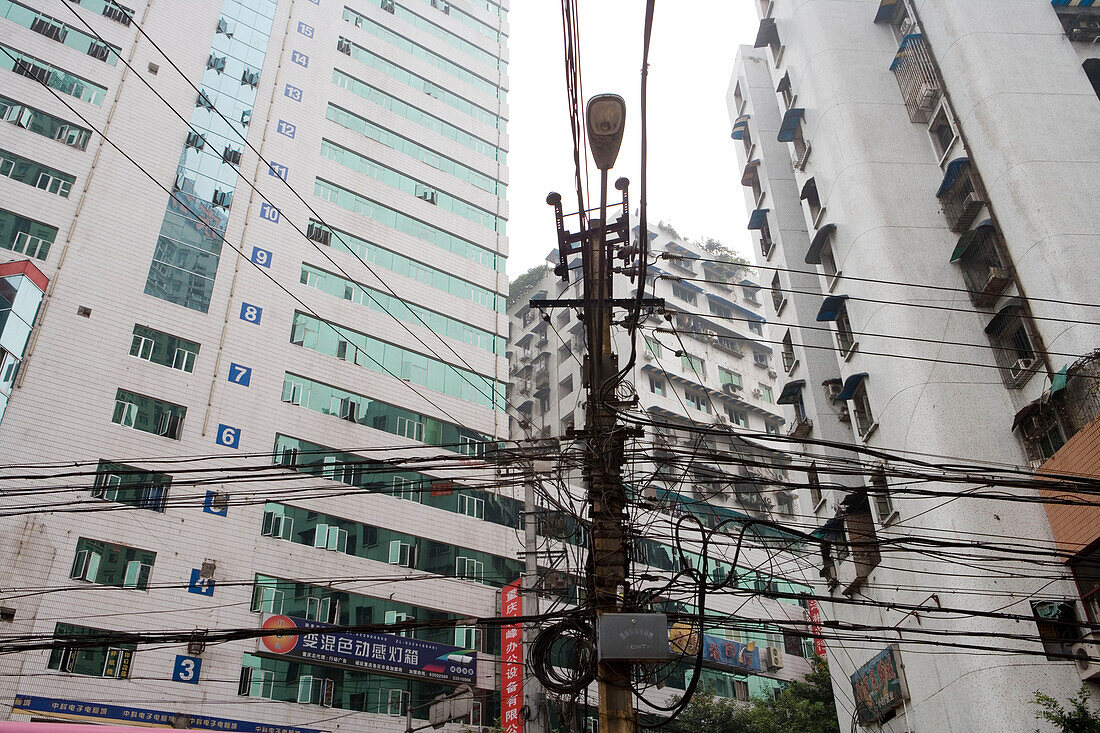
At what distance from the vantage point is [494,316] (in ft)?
133

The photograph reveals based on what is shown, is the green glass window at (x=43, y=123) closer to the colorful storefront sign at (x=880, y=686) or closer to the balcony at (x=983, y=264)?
the balcony at (x=983, y=264)

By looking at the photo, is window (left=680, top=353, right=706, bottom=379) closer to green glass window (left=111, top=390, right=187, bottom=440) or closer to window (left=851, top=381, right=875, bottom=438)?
window (left=851, top=381, right=875, bottom=438)

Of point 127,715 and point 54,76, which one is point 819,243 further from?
point 54,76

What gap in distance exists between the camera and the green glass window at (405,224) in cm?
3788

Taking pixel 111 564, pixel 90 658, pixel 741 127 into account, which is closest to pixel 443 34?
pixel 741 127

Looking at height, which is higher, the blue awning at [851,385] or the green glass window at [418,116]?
the green glass window at [418,116]

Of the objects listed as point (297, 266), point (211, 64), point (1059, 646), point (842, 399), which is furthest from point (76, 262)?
point (1059, 646)

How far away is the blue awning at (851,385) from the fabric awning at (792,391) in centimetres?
389

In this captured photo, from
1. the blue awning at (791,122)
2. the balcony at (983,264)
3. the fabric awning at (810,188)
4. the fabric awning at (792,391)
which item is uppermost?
the blue awning at (791,122)

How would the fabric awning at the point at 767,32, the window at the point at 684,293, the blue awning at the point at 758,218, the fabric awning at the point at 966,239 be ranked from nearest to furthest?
1. the fabric awning at the point at 966,239
2. the fabric awning at the point at 767,32
3. the blue awning at the point at 758,218
4. the window at the point at 684,293

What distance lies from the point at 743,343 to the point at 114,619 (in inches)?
1722

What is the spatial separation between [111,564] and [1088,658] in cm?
2490

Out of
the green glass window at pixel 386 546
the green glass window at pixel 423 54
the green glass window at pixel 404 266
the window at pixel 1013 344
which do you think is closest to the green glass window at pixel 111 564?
the green glass window at pixel 386 546

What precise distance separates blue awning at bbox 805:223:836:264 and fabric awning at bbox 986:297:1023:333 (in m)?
5.55
